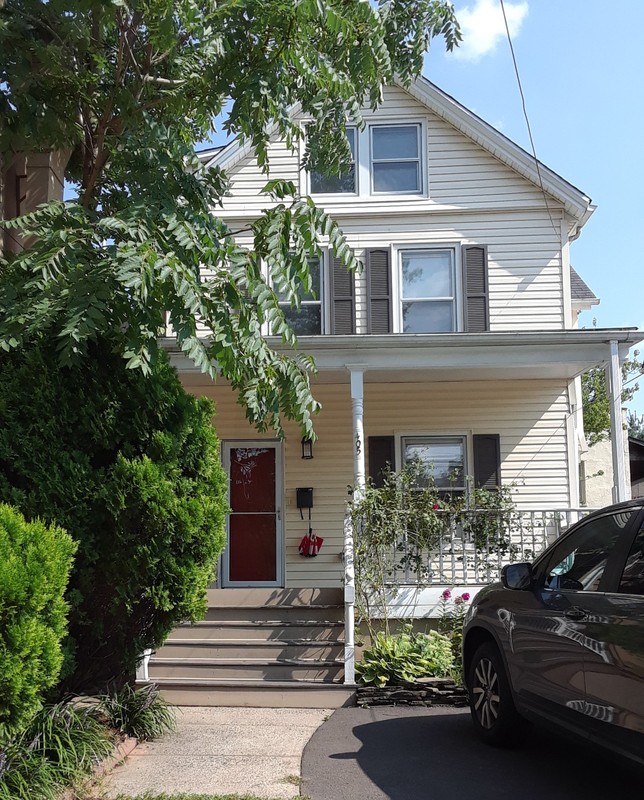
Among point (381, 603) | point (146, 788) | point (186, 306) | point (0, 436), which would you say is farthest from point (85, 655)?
point (381, 603)

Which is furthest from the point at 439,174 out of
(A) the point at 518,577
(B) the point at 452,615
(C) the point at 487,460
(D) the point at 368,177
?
(A) the point at 518,577

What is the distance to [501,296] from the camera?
11.9 m

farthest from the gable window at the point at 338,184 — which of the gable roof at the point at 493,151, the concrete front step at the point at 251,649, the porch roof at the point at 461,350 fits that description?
the concrete front step at the point at 251,649

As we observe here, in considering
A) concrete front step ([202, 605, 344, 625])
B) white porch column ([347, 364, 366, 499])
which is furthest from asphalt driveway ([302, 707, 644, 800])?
white porch column ([347, 364, 366, 499])

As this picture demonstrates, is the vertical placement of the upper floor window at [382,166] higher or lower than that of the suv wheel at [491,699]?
higher

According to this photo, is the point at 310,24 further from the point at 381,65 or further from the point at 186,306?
the point at 186,306

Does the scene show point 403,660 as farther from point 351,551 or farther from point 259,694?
point 259,694

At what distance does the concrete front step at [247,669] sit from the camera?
8086mm

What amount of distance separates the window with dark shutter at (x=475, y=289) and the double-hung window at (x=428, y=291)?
0.22 m

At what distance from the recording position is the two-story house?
11633mm

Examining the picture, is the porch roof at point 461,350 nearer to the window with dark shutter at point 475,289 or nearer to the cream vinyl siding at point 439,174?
the window with dark shutter at point 475,289

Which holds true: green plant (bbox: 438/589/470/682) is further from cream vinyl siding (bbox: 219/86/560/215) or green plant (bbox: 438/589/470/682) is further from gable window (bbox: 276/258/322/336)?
cream vinyl siding (bbox: 219/86/560/215)

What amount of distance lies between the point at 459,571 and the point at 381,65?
5.58 m

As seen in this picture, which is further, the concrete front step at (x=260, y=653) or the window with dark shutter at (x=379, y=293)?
the window with dark shutter at (x=379, y=293)
